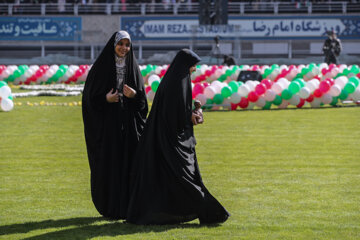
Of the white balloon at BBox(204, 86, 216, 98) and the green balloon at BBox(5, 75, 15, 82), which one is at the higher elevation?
the white balloon at BBox(204, 86, 216, 98)

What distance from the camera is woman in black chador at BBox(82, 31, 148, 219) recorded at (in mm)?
7480

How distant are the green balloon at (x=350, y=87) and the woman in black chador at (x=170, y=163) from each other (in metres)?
13.5

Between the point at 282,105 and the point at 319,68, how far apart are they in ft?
21.6

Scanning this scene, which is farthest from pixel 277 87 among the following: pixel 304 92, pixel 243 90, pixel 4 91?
pixel 4 91

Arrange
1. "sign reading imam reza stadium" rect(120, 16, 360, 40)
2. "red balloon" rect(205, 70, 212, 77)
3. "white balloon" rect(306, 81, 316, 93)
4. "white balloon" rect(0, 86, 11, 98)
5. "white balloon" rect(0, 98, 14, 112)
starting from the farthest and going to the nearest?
1. "sign reading imam reza stadium" rect(120, 16, 360, 40)
2. "red balloon" rect(205, 70, 212, 77)
3. "white balloon" rect(306, 81, 316, 93)
4. "white balloon" rect(0, 98, 14, 112)
5. "white balloon" rect(0, 86, 11, 98)

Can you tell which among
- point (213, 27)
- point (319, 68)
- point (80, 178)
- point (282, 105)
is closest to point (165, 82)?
point (80, 178)

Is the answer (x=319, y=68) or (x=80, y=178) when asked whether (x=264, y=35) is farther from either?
(x=80, y=178)

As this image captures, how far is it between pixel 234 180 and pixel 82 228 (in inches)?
124

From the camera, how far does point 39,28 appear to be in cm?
4091

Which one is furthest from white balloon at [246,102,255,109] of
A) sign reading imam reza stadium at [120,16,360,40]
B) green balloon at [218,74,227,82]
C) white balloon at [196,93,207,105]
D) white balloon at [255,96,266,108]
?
sign reading imam reza stadium at [120,16,360,40]

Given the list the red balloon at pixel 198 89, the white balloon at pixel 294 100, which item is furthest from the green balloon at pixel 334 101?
the red balloon at pixel 198 89

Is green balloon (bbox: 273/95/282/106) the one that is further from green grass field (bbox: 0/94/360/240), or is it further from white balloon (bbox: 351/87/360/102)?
white balloon (bbox: 351/87/360/102)

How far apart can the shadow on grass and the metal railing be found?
111 ft

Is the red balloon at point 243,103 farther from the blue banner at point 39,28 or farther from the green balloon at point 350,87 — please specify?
the blue banner at point 39,28
